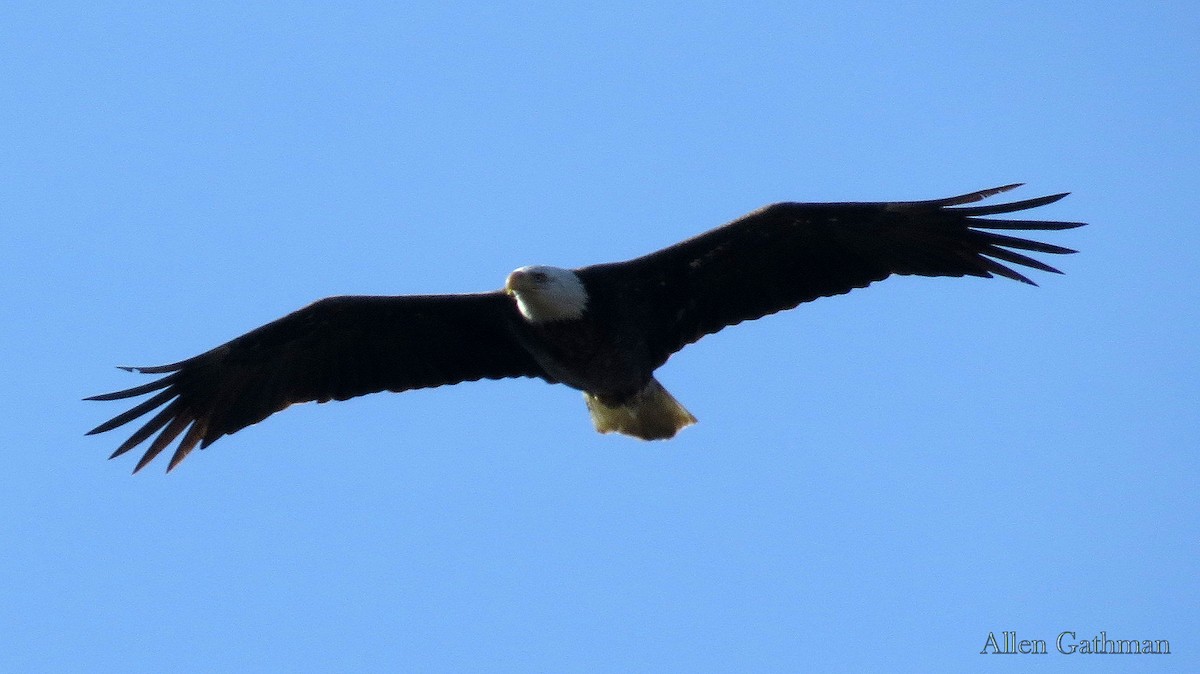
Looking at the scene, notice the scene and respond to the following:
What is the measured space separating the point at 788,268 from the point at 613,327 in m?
1.21

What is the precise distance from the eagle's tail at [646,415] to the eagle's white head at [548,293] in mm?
1005

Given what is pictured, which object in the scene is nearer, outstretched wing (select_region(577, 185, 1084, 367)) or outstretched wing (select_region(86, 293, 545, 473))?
outstretched wing (select_region(577, 185, 1084, 367))

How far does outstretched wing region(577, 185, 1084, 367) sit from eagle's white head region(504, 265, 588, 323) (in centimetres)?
17

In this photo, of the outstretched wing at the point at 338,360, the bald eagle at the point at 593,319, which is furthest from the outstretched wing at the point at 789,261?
the outstretched wing at the point at 338,360

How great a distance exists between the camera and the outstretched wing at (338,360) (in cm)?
895

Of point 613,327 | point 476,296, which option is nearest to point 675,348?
point 613,327

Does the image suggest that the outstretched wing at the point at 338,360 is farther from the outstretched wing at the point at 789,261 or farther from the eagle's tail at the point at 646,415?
the outstretched wing at the point at 789,261

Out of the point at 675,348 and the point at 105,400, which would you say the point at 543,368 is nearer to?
the point at 675,348

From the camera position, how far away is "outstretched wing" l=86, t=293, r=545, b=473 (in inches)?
352

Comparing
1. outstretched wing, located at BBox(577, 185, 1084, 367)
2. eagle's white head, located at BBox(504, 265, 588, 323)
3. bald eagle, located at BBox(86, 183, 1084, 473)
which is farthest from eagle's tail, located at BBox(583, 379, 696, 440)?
eagle's white head, located at BBox(504, 265, 588, 323)

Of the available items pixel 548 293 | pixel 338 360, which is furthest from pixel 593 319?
pixel 338 360

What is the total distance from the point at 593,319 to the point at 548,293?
0.33m

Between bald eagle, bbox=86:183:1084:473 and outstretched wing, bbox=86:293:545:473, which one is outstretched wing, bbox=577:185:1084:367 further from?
outstretched wing, bbox=86:293:545:473

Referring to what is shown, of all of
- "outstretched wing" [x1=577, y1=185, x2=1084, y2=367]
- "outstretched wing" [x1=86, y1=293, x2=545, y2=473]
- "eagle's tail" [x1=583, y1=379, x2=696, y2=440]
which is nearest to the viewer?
"outstretched wing" [x1=577, y1=185, x2=1084, y2=367]
